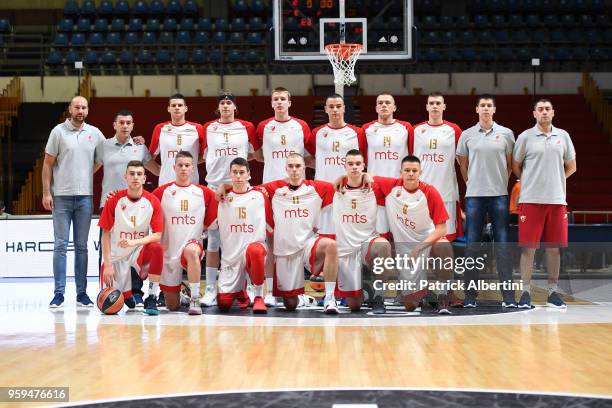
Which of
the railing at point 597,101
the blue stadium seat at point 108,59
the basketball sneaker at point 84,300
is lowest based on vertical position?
the basketball sneaker at point 84,300

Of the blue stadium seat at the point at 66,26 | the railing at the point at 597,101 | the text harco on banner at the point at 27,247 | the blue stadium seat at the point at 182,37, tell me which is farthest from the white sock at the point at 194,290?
the blue stadium seat at the point at 66,26

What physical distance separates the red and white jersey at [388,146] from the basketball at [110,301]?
2548mm

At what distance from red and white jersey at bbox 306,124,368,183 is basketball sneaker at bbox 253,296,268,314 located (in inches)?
52.2

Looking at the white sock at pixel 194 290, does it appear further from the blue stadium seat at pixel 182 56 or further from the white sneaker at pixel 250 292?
the blue stadium seat at pixel 182 56

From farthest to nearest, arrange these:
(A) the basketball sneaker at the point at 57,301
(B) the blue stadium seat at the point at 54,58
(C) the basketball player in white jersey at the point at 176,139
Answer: (B) the blue stadium seat at the point at 54,58 → (C) the basketball player in white jersey at the point at 176,139 → (A) the basketball sneaker at the point at 57,301

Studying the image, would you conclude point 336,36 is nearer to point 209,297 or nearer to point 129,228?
point 209,297

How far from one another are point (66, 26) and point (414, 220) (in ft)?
51.1

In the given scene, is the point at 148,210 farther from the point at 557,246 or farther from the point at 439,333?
the point at 557,246

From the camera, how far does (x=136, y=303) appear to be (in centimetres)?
770

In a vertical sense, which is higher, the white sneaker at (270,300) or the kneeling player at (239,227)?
the kneeling player at (239,227)

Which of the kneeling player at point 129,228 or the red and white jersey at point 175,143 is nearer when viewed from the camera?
the kneeling player at point 129,228

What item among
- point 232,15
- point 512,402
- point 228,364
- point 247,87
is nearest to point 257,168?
point 247,87

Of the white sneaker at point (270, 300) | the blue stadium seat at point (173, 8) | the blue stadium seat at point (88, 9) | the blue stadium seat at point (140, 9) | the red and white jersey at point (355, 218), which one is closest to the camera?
the red and white jersey at point (355, 218)

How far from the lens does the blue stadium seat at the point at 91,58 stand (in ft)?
62.3
